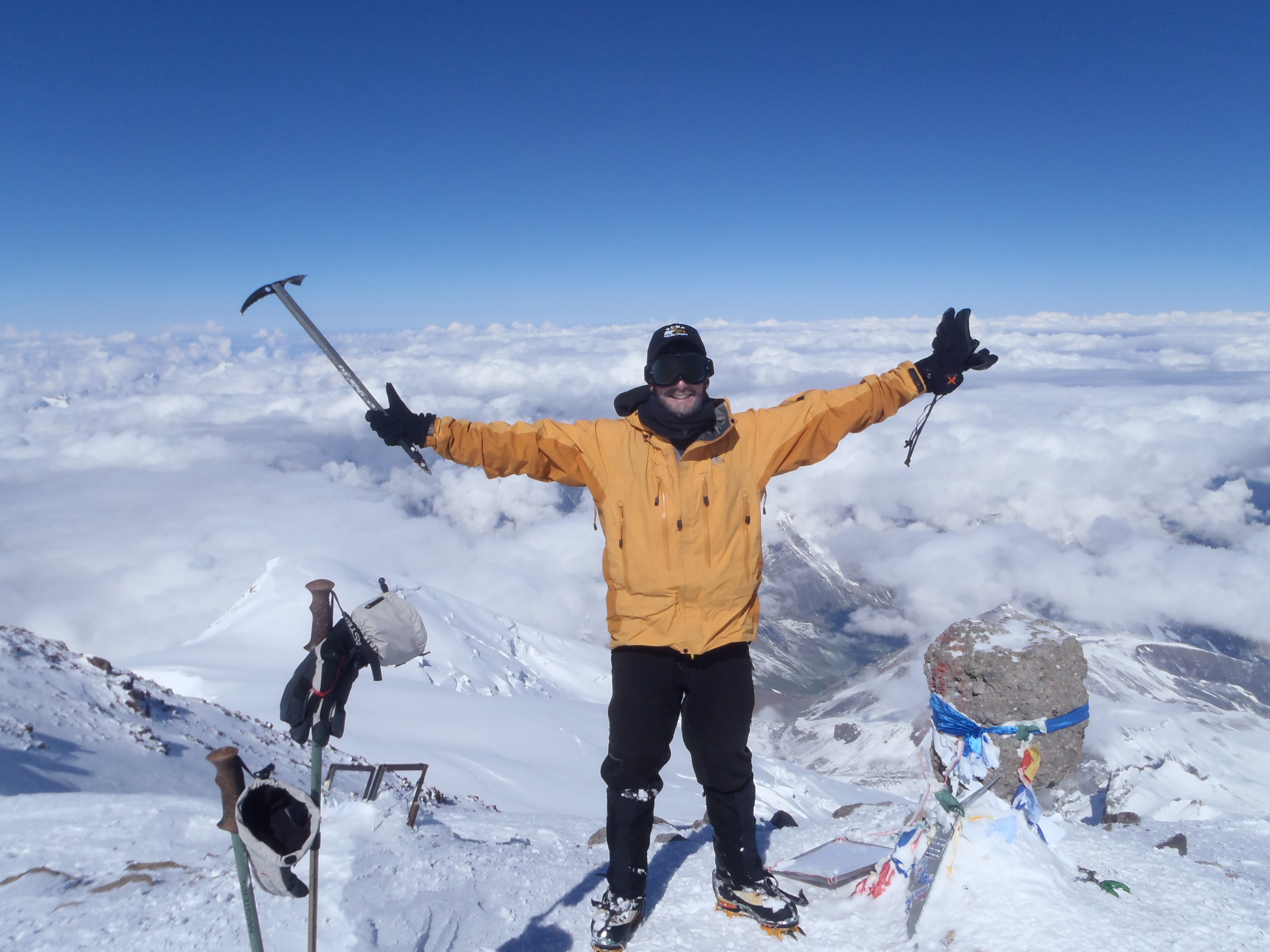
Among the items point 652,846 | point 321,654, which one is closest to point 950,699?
point 652,846

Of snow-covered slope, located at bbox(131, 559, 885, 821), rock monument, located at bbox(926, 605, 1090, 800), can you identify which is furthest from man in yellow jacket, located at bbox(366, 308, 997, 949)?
snow-covered slope, located at bbox(131, 559, 885, 821)

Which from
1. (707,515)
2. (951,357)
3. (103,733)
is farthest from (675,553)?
(103,733)

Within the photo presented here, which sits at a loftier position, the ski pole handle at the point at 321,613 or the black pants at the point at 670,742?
the ski pole handle at the point at 321,613

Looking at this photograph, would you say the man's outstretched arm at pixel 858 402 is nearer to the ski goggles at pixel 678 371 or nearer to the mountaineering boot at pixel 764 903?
the ski goggles at pixel 678 371

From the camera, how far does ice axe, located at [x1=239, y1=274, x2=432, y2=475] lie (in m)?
4.02

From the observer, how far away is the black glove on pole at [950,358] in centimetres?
404

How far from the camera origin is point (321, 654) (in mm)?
2643

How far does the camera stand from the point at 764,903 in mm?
3732

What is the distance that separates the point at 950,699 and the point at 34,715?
12827 millimetres

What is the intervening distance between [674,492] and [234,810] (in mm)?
2407

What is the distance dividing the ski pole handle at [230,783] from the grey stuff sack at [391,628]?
77 centimetres

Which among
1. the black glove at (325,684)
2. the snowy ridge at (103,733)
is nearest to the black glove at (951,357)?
the black glove at (325,684)

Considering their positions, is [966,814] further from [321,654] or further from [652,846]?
[321,654]

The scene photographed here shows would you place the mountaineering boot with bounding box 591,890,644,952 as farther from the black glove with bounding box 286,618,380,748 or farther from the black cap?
the black cap
